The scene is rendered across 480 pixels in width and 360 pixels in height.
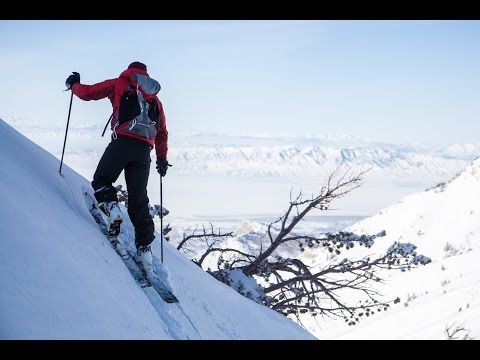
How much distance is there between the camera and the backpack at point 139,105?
478 cm

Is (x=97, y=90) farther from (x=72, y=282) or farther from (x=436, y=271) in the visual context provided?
(x=436, y=271)

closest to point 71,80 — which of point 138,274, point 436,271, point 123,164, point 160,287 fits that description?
point 123,164

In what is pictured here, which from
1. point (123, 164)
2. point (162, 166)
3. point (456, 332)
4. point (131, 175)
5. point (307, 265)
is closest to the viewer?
point (123, 164)

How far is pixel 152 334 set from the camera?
11.5 ft

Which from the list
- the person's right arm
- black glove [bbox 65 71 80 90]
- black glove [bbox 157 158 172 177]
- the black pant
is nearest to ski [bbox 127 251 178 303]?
the black pant

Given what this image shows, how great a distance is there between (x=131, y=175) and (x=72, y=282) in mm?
2296

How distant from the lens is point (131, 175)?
5066 mm

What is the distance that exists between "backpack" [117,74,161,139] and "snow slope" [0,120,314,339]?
1.00 meters

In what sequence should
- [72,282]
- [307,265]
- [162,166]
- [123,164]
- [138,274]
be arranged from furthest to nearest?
1. [307,265]
2. [162,166]
3. [123,164]
4. [138,274]
5. [72,282]

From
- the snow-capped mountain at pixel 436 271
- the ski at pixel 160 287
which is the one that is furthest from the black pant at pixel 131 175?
the snow-capped mountain at pixel 436 271

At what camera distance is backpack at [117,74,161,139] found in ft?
15.7

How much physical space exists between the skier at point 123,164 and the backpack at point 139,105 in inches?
2.4
